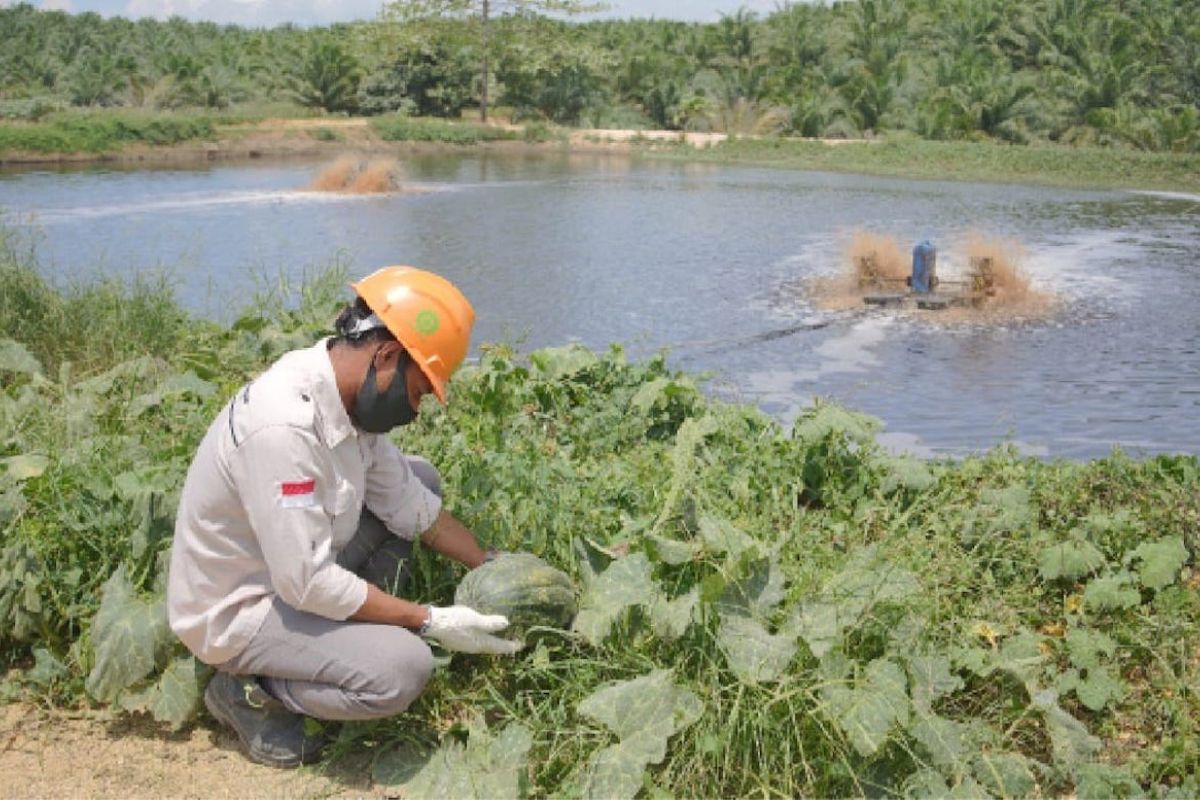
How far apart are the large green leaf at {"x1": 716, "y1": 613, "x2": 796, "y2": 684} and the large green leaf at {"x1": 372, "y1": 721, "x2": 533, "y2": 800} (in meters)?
0.56

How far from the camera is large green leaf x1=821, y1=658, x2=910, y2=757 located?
2.85 meters

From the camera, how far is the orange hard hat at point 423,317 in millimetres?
3064

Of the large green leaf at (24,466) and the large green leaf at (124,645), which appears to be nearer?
the large green leaf at (124,645)

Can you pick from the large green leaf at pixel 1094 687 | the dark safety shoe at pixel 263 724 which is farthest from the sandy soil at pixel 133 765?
the large green leaf at pixel 1094 687

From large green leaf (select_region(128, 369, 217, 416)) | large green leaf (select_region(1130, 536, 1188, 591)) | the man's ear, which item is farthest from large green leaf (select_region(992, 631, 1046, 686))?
large green leaf (select_region(128, 369, 217, 416))

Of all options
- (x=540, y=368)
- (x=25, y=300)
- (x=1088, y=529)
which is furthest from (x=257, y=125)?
(x=1088, y=529)

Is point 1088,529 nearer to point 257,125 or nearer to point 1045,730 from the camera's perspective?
point 1045,730

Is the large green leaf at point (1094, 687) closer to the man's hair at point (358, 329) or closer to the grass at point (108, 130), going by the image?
the man's hair at point (358, 329)

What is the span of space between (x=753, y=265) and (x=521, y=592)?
10.4 metres

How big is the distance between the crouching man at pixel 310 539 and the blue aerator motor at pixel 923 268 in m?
8.57

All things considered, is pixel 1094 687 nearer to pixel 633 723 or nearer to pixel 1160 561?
pixel 1160 561

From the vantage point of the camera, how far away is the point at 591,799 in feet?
9.57

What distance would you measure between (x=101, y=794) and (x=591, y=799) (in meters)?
1.26

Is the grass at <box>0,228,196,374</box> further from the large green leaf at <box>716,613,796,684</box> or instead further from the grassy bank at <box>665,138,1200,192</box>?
the grassy bank at <box>665,138,1200,192</box>
